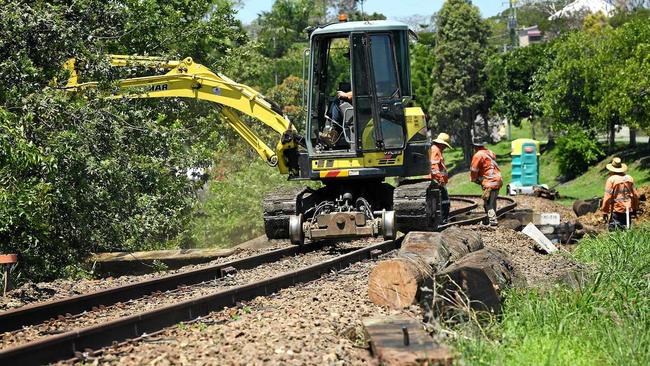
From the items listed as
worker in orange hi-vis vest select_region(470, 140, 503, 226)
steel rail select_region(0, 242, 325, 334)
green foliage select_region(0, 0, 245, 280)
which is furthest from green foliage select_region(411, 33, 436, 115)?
steel rail select_region(0, 242, 325, 334)

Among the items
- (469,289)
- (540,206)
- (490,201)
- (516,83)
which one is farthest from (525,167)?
(469,289)

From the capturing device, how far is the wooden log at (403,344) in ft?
22.7

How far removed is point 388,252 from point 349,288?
4573 millimetres

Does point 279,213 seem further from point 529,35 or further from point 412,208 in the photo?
point 529,35

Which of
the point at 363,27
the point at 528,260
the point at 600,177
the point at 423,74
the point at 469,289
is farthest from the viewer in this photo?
the point at 423,74

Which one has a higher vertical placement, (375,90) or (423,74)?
(423,74)

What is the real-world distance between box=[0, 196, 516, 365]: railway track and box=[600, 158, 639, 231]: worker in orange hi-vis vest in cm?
540

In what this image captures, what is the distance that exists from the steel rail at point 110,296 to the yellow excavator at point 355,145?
1298 millimetres

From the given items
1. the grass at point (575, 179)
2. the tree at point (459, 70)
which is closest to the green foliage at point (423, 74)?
the tree at point (459, 70)

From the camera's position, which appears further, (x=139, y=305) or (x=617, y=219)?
(x=617, y=219)

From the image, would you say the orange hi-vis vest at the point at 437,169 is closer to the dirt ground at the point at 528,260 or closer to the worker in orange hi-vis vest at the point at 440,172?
the worker in orange hi-vis vest at the point at 440,172

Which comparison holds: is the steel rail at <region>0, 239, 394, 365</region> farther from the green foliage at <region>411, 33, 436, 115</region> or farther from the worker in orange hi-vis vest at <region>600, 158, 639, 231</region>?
the green foliage at <region>411, 33, 436, 115</region>

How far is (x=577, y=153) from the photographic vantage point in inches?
2152

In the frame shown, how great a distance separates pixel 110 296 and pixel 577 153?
150ft
